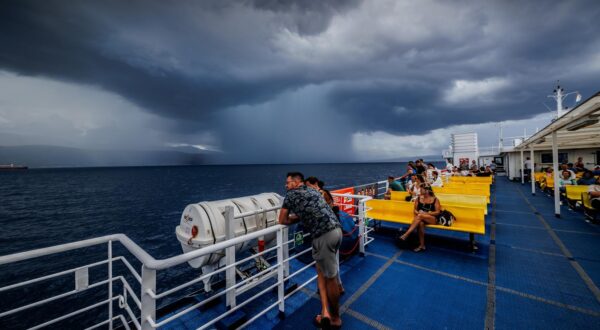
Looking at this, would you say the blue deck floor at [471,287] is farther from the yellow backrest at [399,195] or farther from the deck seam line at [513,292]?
the yellow backrest at [399,195]

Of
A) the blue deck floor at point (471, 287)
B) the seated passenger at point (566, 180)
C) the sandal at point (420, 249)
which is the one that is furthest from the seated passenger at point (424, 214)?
the seated passenger at point (566, 180)

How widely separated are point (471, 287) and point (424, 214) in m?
1.85

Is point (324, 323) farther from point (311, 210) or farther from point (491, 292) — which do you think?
point (491, 292)

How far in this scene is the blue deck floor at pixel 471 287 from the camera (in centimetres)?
339

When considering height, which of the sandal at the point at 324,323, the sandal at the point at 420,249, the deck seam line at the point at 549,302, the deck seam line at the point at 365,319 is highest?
the sandal at the point at 420,249

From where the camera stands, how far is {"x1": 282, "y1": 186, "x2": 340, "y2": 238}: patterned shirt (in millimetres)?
3037

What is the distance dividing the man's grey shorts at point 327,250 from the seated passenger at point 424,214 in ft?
11.0

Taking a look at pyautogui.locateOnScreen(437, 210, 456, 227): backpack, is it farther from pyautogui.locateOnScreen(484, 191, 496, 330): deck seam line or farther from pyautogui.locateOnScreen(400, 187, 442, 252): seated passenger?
pyautogui.locateOnScreen(484, 191, 496, 330): deck seam line

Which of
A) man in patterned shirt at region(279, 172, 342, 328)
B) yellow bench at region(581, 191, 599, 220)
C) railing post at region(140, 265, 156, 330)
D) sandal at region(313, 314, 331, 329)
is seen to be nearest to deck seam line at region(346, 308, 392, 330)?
man in patterned shirt at region(279, 172, 342, 328)

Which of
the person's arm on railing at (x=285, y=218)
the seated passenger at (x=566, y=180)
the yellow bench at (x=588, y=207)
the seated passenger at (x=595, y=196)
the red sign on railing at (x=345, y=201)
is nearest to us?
the person's arm on railing at (x=285, y=218)

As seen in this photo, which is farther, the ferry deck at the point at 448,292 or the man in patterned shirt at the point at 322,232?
the ferry deck at the point at 448,292

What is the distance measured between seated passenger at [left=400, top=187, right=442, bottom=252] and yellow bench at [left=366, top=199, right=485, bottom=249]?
0.20m

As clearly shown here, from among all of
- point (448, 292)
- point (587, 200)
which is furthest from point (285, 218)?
Answer: point (587, 200)

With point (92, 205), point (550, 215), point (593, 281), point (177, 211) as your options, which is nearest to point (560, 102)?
point (550, 215)
